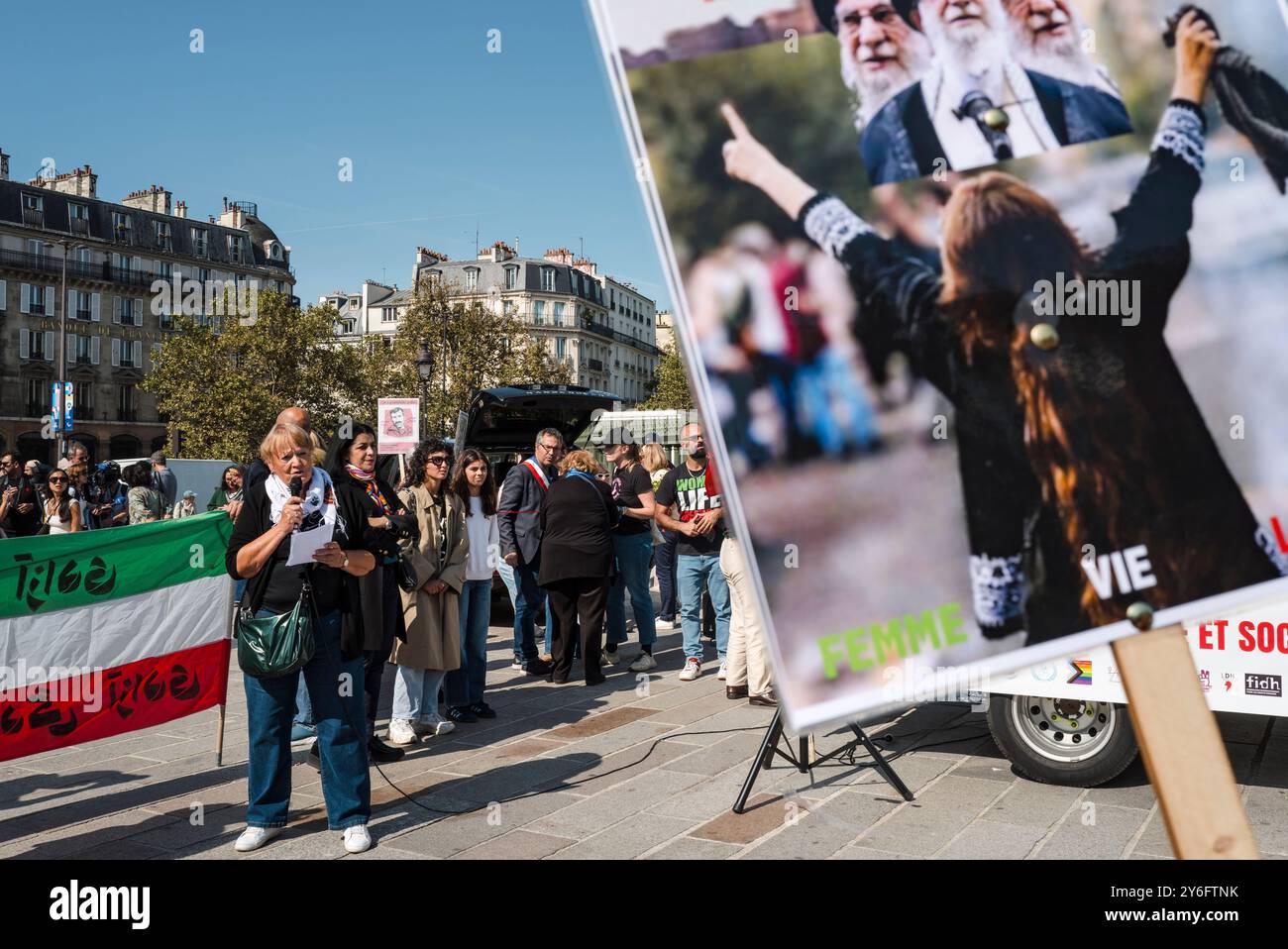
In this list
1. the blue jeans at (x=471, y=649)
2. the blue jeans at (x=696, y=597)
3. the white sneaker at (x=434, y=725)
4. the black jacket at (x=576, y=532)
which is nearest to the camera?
the white sneaker at (x=434, y=725)

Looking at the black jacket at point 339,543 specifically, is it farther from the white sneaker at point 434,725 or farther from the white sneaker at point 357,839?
the white sneaker at point 434,725

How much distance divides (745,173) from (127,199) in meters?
81.6

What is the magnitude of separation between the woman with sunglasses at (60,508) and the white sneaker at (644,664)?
5.31 m

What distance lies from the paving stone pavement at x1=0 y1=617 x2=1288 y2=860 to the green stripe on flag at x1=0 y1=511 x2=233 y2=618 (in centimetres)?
104

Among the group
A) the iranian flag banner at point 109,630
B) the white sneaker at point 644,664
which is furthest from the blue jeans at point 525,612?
the iranian flag banner at point 109,630

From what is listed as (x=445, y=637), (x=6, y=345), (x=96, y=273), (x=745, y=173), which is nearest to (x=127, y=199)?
(x=96, y=273)

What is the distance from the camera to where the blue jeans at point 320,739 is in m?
Result: 4.78

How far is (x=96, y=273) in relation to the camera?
220 feet

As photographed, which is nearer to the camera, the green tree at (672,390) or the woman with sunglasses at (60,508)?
the woman with sunglasses at (60,508)

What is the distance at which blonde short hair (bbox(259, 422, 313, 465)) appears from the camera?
186 inches

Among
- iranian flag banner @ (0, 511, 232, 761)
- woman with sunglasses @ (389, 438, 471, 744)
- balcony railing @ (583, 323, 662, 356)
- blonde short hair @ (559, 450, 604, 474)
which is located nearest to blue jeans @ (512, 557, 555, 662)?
blonde short hair @ (559, 450, 604, 474)

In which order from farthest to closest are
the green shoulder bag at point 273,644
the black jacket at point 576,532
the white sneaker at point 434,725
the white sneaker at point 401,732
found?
the black jacket at point 576,532 < the white sneaker at point 434,725 < the white sneaker at point 401,732 < the green shoulder bag at point 273,644

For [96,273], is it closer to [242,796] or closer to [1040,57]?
[242,796]

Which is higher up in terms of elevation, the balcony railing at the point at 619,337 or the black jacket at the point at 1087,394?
the balcony railing at the point at 619,337
